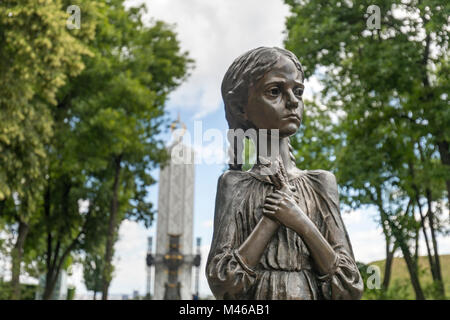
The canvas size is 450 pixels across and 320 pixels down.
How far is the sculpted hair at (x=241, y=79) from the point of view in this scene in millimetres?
3590

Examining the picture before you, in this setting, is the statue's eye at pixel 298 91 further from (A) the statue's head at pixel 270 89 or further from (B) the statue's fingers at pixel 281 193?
(B) the statue's fingers at pixel 281 193

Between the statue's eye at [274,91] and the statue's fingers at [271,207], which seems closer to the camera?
the statue's fingers at [271,207]

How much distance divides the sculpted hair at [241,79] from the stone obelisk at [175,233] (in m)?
27.3

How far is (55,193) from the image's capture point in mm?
22125

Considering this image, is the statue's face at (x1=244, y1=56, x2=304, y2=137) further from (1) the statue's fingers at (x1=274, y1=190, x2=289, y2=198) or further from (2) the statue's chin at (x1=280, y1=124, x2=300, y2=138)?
(1) the statue's fingers at (x1=274, y1=190, x2=289, y2=198)

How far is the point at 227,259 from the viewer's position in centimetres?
319

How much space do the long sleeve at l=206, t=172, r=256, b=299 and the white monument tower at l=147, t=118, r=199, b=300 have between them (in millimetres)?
27423

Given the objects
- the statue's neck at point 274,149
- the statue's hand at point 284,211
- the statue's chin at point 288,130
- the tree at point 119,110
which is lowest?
the statue's hand at point 284,211

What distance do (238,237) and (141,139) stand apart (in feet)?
62.5

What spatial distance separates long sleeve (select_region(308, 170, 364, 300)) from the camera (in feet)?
10.4

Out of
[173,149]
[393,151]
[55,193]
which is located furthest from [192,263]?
[393,151]

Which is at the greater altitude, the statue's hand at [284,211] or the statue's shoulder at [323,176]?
the statue's shoulder at [323,176]

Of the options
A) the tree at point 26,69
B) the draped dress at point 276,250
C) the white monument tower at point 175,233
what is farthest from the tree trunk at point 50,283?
the draped dress at point 276,250

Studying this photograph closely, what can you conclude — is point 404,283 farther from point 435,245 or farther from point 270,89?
point 270,89
